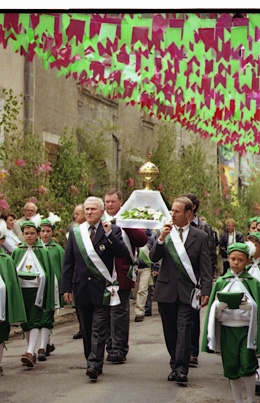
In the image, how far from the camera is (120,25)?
10.6 m

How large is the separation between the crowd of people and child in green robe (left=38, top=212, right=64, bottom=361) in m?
0.01

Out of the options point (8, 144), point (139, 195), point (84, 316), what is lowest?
point (84, 316)

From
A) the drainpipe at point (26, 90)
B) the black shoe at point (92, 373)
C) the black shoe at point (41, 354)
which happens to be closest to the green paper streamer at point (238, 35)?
the black shoe at point (92, 373)

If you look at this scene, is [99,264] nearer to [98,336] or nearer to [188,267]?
[98,336]

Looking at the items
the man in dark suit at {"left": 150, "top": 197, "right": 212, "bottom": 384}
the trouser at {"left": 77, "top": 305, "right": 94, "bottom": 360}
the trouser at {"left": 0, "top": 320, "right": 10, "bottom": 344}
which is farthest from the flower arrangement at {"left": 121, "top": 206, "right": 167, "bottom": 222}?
the trouser at {"left": 0, "top": 320, "right": 10, "bottom": 344}

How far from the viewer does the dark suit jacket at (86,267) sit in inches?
381

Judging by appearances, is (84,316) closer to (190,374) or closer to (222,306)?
(190,374)

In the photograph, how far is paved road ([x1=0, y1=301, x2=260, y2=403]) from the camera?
341 inches

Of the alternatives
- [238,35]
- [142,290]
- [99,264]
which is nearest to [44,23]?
[238,35]

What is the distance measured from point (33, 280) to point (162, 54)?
439cm

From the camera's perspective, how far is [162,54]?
13633mm

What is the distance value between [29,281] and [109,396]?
7.48 ft

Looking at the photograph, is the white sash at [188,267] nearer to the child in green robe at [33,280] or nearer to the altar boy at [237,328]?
the altar boy at [237,328]

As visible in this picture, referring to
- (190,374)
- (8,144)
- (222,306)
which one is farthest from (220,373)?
(8,144)
